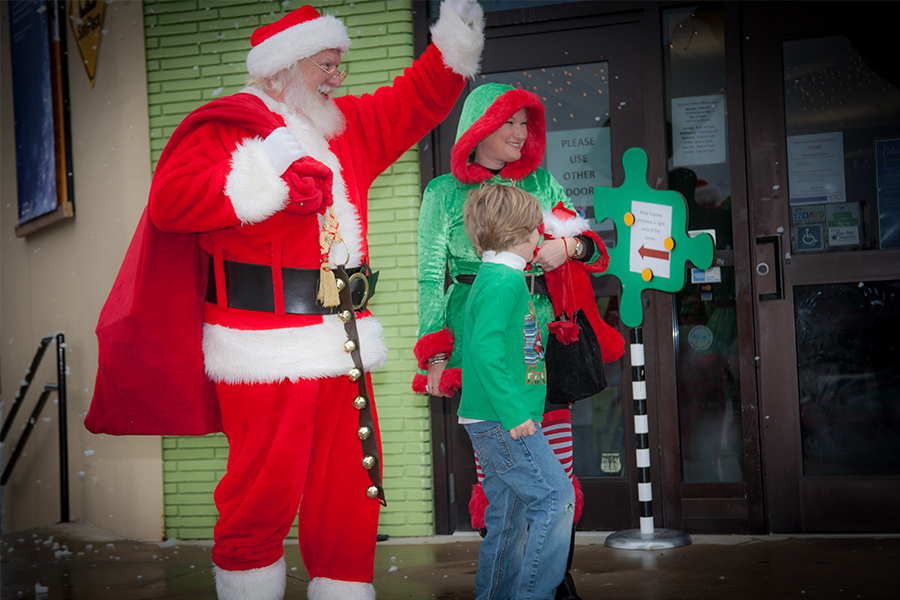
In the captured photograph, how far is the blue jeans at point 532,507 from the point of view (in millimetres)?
2143

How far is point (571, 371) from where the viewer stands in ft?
7.88

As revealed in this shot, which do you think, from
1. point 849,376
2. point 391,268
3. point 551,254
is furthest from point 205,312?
point 849,376

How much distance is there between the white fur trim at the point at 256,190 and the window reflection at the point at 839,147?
259 centimetres

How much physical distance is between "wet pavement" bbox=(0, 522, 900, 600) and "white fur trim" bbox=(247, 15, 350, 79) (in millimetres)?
1873

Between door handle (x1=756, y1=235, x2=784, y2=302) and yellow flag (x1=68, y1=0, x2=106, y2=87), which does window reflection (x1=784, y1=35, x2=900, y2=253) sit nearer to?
door handle (x1=756, y1=235, x2=784, y2=302)

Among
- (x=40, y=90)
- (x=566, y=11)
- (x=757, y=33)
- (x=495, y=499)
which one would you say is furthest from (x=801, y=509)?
(x=40, y=90)

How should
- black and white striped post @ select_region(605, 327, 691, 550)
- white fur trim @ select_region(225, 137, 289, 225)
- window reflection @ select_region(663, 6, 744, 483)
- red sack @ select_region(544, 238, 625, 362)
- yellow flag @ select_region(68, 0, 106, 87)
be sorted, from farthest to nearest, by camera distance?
yellow flag @ select_region(68, 0, 106, 87), window reflection @ select_region(663, 6, 744, 483), black and white striped post @ select_region(605, 327, 691, 550), red sack @ select_region(544, 238, 625, 362), white fur trim @ select_region(225, 137, 289, 225)

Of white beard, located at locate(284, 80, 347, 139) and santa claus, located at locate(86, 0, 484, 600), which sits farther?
white beard, located at locate(284, 80, 347, 139)

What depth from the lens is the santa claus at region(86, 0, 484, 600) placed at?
204 cm

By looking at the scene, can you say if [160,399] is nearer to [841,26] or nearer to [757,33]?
[757,33]

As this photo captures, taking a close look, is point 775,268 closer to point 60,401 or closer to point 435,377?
point 435,377

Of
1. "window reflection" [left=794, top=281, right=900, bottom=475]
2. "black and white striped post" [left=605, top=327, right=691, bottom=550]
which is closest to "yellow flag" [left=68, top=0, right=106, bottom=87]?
"black and white striped post" [left=605, top=327, right=691, bottom=550]

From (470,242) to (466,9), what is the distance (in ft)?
2.31

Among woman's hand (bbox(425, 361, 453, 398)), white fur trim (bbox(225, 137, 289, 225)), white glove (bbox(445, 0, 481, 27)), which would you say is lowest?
woman's hand (bbox(425, 361, 453, 398))
